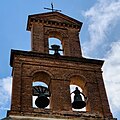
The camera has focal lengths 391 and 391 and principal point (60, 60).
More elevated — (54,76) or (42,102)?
(54,76)

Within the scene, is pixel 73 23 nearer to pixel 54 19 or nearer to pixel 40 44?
pixel 54 19

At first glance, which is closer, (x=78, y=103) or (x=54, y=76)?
(x=78, y=103)

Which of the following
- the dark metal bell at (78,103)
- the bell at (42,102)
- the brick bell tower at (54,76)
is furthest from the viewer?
the dark metal bell at (78,103)

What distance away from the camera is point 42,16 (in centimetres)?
1922

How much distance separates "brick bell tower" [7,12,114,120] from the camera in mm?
15180

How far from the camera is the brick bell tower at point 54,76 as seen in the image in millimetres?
15180

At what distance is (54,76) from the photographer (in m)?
16.6

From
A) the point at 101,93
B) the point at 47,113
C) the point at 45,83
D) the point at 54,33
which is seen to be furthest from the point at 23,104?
the point at 54,33

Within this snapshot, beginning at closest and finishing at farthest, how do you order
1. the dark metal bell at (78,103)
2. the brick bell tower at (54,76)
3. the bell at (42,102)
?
the brick bell tower at (54,76) < the bell at (42,102) < the dark metal bell at (78,103)

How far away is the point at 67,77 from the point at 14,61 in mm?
2367

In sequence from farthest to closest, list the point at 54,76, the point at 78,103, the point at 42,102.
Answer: the point at 54,76 → the point at 78,103 → the point at 42,102

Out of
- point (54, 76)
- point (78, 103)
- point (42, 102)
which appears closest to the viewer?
point (42, 102)

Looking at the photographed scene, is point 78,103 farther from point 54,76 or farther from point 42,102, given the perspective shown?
point 54,76

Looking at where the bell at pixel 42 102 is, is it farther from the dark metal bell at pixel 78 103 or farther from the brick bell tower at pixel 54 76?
the dark metal bell at pixel 78 103
